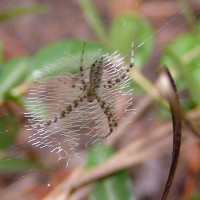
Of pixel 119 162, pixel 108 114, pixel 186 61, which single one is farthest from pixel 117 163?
pixel 108 114

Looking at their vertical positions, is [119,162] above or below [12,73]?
below

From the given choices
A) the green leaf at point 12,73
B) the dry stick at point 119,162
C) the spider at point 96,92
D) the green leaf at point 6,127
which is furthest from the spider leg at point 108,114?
the green leaf at point 12,73

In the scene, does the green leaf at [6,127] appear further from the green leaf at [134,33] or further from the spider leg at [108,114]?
the green leaf at [134,33]

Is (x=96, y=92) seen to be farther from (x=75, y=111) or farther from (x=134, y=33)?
(x=134, y=33)

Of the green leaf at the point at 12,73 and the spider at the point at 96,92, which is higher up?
the green leaf at the point at 12,73

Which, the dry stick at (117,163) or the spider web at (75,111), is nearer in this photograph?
the spider web at (75,111)

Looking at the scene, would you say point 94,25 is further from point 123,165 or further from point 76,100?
point 76,100

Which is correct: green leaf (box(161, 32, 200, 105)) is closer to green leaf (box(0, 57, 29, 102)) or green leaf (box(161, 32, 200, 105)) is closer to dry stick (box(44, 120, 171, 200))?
dry stick (box(44, 120, 171, 200))
